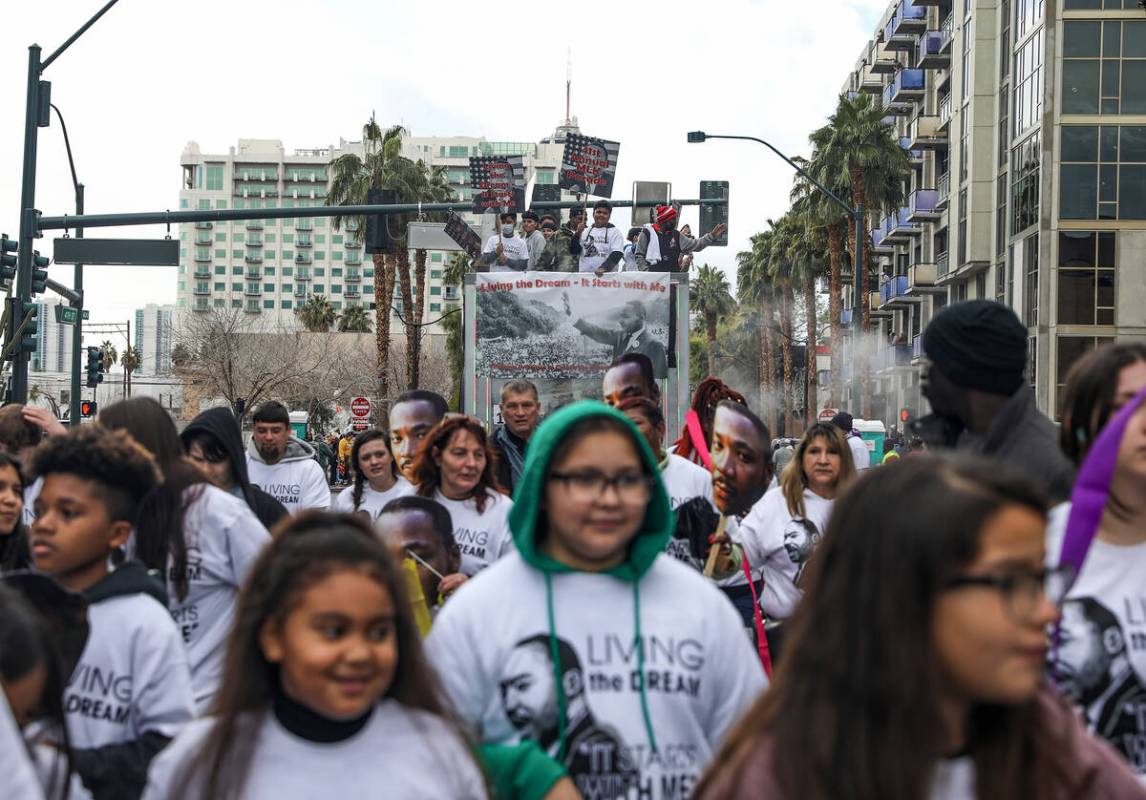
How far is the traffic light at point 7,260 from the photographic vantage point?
21047 millimetres

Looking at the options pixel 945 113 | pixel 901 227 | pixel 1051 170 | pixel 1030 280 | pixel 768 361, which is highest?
pixel 945 113

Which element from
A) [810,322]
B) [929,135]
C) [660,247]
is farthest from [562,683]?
[929,135]

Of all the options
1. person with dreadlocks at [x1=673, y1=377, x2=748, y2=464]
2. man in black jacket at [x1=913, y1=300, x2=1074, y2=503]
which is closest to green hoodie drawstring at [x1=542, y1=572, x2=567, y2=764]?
man in black jacket at [x1=913, y1=300, x2=1074, y2=503]

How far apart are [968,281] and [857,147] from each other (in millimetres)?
10891

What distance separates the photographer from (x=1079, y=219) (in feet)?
145

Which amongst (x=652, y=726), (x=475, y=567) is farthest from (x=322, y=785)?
(x=475, y=567)

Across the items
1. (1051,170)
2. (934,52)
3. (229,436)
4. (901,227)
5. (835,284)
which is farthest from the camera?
(901,227)

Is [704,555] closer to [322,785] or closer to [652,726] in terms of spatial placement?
[652,726]

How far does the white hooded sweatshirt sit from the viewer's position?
9.59 metres

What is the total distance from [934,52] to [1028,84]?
54.9 feet

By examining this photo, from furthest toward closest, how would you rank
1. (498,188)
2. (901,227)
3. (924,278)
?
1. (901,227)
2. (924,278)
3. (498,188)

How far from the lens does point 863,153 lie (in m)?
48.6

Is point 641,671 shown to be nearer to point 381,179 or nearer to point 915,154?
point 381,179

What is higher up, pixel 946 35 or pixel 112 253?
pixel 946 35
